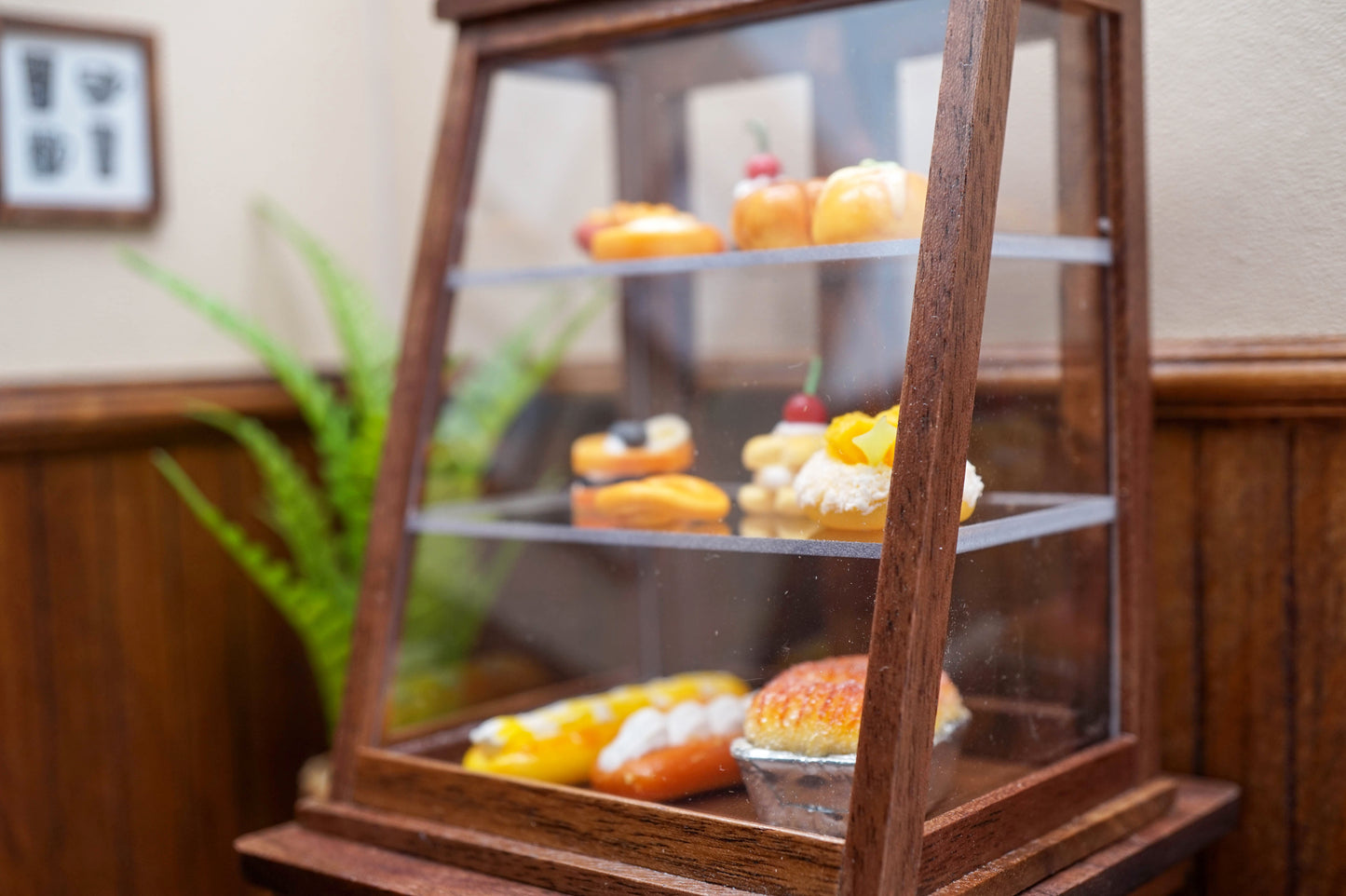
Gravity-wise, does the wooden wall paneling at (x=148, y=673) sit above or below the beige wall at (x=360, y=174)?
below

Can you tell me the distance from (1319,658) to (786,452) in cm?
62

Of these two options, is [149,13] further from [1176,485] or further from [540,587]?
[1176,485]

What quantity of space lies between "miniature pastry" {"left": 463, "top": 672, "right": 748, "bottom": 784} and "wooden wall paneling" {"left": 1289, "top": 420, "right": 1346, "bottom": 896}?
599 mm

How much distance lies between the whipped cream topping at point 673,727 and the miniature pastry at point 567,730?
1.2 inches

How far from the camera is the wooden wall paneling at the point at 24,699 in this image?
5.87ft

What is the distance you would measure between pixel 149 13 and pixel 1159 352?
159cm

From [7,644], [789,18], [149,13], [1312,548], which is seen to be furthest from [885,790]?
[149,13]

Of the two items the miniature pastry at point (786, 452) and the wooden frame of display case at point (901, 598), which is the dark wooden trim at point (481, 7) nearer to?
the wooden frame of display case at point (901, 598)

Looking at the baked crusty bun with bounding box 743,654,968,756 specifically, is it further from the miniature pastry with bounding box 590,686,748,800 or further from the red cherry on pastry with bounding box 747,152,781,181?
the red cherry on pastry with bounding box 747,152,781,181

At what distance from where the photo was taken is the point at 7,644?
5.88 ft

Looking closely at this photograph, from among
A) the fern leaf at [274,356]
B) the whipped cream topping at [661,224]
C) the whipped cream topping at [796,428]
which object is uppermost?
the whipped cream topping at [661,224]

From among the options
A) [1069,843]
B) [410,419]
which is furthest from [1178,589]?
[410,419]

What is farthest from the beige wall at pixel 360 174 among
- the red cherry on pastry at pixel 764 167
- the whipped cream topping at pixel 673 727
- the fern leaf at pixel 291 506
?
the whipped cream topping at pixel 673 727

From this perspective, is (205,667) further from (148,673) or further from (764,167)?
(764,167)
